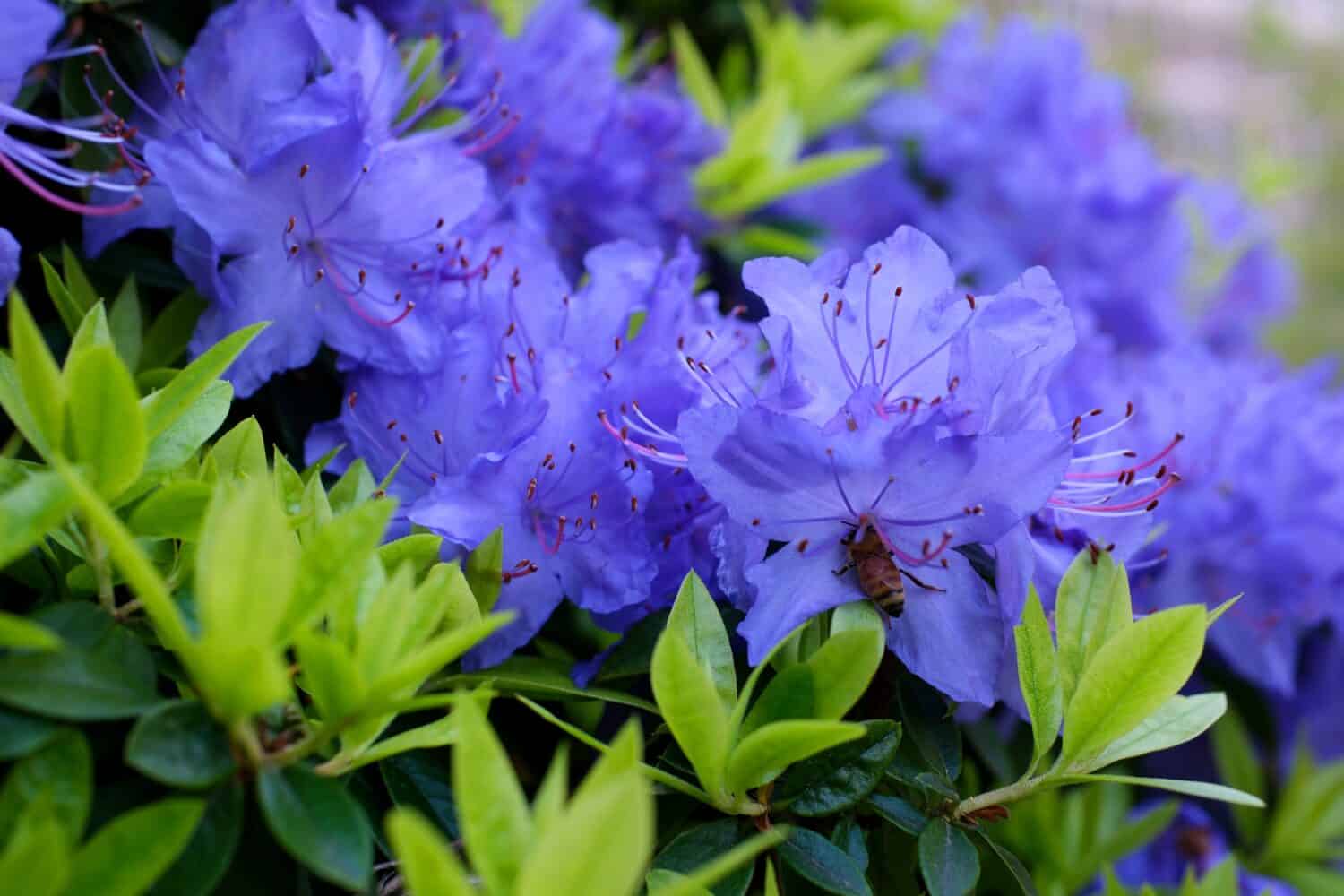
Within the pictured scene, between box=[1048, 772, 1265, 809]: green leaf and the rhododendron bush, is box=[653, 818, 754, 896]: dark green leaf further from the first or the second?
box=[1048, 772, 1265, 809]: green leaf

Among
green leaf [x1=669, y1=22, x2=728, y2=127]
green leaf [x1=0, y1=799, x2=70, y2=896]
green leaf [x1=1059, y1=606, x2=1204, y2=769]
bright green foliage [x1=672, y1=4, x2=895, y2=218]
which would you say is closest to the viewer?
green leaf [x1=0, y1=799, x2=70, y2=896]

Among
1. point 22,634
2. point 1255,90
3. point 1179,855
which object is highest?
point 22,634

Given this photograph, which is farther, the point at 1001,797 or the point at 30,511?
the point at 1001,797

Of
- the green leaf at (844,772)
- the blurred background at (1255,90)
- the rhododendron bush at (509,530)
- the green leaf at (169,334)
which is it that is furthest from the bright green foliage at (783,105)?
the blurred background at (1255,90)

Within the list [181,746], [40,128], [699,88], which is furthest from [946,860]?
[699,88]

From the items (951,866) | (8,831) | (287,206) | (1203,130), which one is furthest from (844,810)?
(1203,130)

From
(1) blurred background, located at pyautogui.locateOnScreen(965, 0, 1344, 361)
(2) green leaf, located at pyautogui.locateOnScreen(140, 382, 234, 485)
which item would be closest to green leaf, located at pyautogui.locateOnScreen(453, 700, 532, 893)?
(2) green leaf, located at pyautogui.locateOnScreen(140, 382, 234, 485)

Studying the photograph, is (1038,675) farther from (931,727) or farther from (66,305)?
(66,305)
